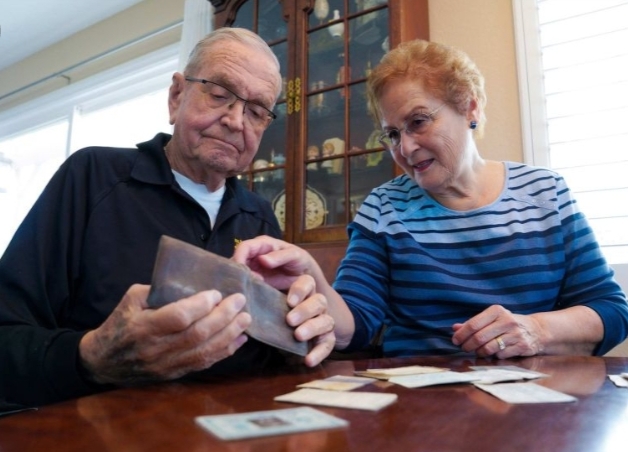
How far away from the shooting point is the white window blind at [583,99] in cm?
175

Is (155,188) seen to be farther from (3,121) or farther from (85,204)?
(3,121)

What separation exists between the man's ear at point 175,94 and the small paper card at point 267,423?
2.89ft

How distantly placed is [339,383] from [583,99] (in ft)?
5.45

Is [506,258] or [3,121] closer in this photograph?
[506,258]

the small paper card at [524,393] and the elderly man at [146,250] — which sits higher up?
the elderly man at [146,250]

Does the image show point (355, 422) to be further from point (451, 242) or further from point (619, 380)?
point (451, 242)

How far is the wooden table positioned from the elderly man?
0.08 metres

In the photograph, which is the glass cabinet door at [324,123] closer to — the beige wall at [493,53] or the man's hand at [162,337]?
the beige wall at [493,53]

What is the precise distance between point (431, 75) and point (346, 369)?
2.65 feet

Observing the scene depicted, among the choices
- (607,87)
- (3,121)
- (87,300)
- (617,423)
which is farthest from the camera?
(3,121)

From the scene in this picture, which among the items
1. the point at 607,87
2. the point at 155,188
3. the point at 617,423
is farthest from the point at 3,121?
the point at 617,423

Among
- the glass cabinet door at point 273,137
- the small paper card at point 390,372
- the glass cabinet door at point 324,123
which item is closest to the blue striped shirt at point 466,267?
the small paper card at point 390,372

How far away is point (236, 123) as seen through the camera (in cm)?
112

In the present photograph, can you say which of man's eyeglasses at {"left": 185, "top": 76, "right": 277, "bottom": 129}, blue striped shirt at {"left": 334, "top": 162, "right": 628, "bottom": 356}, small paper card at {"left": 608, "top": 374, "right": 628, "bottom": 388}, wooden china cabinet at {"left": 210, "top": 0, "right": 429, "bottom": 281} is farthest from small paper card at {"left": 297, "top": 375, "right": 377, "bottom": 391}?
wooden china cabinet at {"left": 210, "top": 0, "right": 429, "bottom": 281}
